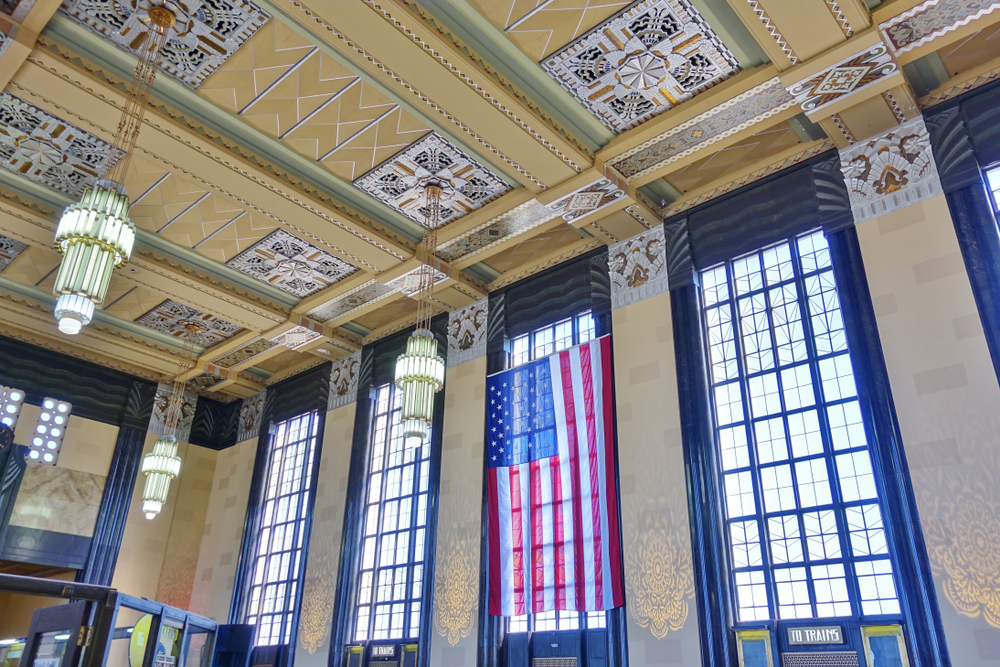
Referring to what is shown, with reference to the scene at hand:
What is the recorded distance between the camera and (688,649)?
29.9 feet

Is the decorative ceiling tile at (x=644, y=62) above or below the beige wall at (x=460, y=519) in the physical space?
above

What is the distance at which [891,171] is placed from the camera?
31.4 feet

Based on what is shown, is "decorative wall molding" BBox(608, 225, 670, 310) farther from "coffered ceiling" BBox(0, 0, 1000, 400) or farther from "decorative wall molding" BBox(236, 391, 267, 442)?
"decorative wall molding" BBox(236, 391, 267, 442)

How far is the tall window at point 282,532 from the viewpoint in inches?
594

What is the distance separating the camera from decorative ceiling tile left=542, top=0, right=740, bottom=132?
8.77m

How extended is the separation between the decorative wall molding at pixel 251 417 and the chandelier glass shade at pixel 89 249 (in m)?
11.2

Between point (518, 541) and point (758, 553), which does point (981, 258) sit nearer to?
point (758, 553)

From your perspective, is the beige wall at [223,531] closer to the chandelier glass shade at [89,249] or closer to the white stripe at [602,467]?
the white stripe at [602,467]

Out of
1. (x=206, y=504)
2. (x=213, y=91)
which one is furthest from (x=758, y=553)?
(x=206, y=504)

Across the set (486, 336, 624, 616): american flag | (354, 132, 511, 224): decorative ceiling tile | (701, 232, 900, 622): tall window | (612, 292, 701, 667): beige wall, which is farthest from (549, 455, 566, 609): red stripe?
(354, 132, 511, 224): decorative ceiling tile

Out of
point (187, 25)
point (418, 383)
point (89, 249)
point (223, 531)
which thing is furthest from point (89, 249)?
point (223, 531)

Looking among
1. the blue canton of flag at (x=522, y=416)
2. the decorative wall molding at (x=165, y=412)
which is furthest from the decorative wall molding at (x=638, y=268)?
the decorative wall molding at (x=165, y=412)

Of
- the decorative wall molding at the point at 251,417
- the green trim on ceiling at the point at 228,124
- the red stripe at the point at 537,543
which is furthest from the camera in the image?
the decorative wall molding at the point at 251,417

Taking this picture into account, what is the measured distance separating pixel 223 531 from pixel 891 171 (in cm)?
1542
